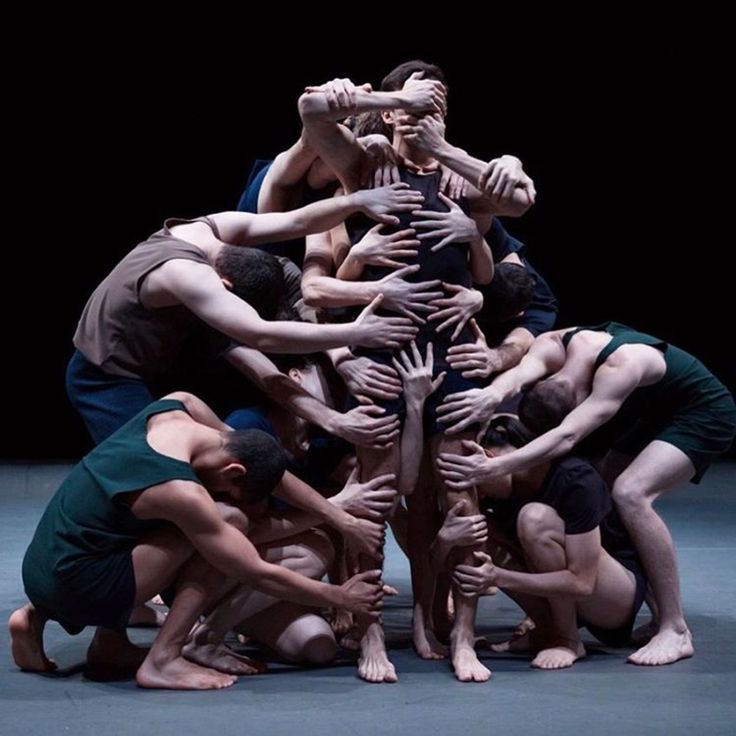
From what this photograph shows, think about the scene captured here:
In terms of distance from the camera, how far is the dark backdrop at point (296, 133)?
6984mm

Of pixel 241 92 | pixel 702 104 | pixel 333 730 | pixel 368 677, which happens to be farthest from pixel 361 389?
pixel 702 104

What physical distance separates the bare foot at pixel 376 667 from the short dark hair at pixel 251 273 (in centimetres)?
92

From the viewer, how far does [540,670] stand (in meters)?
3.44

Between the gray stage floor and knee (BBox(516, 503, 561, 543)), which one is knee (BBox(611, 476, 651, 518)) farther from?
the gray stage floor

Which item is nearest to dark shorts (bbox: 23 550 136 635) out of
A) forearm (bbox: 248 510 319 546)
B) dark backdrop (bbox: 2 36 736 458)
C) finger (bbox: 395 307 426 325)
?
forearm (bbox: 248 510 319 546)

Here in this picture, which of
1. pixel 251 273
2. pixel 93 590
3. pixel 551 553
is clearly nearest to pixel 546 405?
pixel 551 553

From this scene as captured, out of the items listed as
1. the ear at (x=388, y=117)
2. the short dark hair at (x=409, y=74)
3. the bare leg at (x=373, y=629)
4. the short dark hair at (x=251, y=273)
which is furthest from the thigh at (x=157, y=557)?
the short dark hair at (x=409, y=74)

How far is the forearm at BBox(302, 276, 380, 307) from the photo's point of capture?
11.7ft

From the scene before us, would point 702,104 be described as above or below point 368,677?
above

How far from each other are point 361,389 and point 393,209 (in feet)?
1.49

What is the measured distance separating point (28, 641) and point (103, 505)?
401mm

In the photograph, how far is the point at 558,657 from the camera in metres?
3.48

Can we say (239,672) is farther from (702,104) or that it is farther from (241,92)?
(702,104)

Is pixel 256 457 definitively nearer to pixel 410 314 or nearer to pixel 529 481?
pixel 410 314
